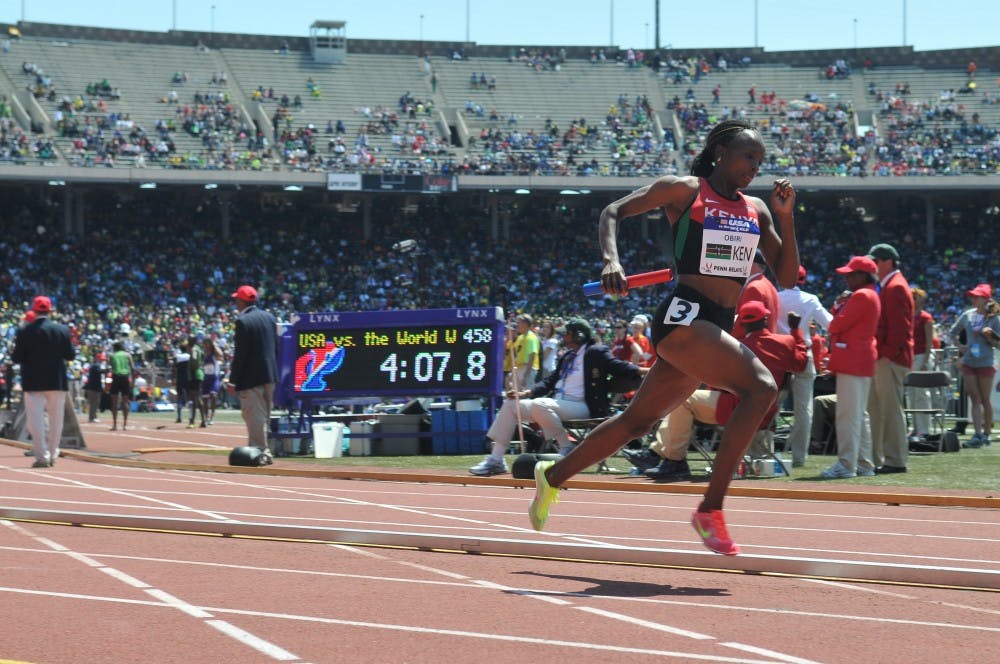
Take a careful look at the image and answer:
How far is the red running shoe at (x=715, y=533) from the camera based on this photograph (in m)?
6.49

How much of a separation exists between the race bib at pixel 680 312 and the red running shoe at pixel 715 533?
88cm

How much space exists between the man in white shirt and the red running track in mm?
3659

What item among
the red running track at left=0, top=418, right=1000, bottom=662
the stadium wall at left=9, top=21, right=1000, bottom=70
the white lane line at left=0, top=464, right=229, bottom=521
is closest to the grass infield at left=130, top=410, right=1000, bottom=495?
the red running track at left=0, top=418, right=1000, bottom=662

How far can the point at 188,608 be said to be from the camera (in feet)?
17.9

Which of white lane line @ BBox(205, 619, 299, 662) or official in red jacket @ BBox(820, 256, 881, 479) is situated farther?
official in red jacket @ BBox(820, 256, 881, 479)

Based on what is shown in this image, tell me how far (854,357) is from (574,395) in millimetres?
2763

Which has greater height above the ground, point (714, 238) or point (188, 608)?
point (714, 238)

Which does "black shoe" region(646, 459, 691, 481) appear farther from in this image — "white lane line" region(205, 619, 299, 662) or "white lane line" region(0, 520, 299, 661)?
"white lane line" region(205, 619, 299, 662)

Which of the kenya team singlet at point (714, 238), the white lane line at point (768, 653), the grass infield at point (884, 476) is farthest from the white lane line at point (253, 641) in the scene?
the grass infield at point (884, 476)

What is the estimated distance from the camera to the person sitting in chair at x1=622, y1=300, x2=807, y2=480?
11.9m

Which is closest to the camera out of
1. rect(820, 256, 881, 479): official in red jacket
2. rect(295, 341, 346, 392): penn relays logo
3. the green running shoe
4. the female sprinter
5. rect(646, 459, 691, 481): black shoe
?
the female sprinter

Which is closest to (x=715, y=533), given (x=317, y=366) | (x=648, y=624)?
(x=648, y=624)

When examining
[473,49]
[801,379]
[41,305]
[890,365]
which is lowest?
[801,379]

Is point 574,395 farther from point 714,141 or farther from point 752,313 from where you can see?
point 714,141
